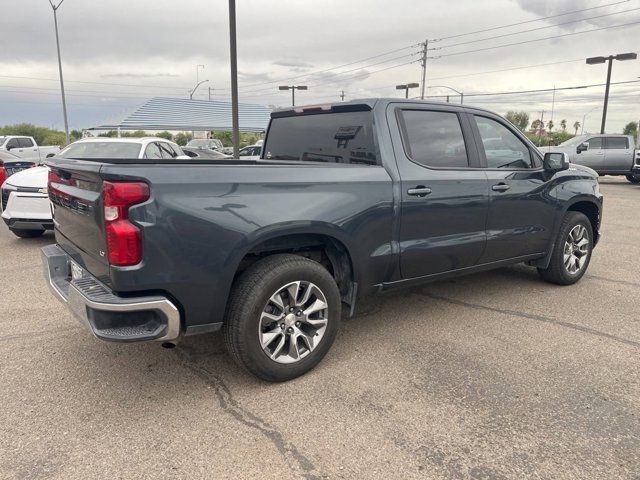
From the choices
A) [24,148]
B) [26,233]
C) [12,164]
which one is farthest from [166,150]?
[24,148]

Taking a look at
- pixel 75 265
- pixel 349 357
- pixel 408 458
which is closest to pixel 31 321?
pixel 75 265

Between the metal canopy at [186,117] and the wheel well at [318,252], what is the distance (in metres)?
35.3

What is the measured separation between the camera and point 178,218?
108 inches

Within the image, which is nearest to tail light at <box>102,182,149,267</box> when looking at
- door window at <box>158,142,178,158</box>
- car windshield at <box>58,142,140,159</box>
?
car windshield at <box>58,142,140,159</box>

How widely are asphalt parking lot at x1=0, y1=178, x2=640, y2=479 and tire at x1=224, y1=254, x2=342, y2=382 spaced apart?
183 mm

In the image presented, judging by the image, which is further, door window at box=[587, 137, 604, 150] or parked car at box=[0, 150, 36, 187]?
door window at box=[587, 137, 604, 150]

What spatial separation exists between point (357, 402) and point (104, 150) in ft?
22.9

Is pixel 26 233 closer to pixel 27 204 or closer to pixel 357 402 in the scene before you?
pixel 27 204

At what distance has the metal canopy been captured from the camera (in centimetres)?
3747

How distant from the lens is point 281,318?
10.6ft

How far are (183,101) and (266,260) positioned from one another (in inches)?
1707

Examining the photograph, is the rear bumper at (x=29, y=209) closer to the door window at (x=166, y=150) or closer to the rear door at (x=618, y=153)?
the door window at (x=166, y=150)

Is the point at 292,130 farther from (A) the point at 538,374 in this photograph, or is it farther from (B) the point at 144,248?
(A) the point at 538,374

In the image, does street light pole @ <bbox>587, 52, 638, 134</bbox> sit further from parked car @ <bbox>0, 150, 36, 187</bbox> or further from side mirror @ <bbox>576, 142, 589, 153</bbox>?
parked car @ <bbox>0, 150, 36, 187</bbox>
